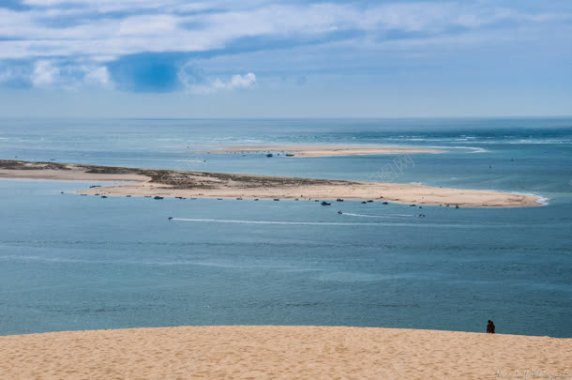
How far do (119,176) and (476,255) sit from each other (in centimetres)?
6752

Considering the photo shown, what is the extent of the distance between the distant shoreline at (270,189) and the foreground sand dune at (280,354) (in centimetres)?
5472

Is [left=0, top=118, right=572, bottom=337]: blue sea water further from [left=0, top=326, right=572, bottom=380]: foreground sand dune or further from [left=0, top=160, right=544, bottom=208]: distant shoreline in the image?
[left=0, top=326, right=572, bottom=380]: foreground sand dune

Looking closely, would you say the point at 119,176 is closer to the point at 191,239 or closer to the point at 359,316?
the point at 191,239

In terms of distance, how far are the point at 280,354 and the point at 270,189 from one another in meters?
69.4

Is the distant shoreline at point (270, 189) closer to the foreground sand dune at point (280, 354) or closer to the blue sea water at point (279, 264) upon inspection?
the blue sea water at point (279, 264)

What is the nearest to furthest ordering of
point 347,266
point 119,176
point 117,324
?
point 117,324 < point 347,266 < point 119,176

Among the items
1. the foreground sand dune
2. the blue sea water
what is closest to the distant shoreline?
the blue sea water

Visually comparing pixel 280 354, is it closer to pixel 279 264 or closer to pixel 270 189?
pixel 279 264

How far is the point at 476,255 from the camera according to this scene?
175 feet

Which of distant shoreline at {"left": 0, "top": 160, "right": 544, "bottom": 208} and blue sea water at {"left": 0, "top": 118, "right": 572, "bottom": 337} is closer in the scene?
blue sea water at {"left": 0, "top": 118, "right": 572, "bottom": 337}

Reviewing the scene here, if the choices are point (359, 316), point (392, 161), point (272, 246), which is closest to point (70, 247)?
point (272, 246)

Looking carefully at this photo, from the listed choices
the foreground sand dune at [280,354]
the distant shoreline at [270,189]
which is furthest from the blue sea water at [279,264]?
the foreground sand dune at [280,354]

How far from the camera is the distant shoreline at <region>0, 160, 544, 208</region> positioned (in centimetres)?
8362

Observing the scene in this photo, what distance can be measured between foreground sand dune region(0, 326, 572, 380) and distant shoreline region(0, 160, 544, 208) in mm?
54721
